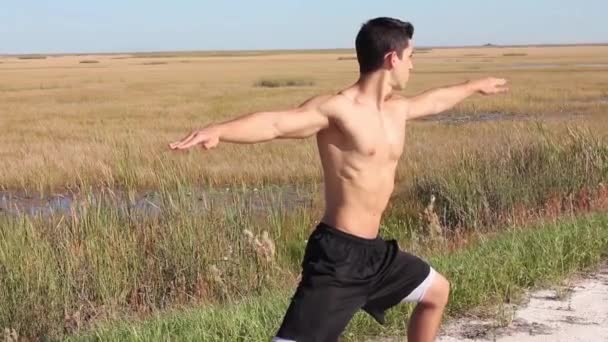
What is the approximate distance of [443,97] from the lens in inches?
156

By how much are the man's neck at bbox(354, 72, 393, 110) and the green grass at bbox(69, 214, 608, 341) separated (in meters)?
1.67

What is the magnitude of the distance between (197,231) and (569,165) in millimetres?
5638

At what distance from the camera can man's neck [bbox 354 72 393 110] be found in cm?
349

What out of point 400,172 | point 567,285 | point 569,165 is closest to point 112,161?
point 400,172

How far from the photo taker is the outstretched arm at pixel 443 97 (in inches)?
151

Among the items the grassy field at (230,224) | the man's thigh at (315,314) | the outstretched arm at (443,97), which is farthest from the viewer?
the grassy field at (230,224)

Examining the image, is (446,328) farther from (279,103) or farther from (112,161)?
(279,103)

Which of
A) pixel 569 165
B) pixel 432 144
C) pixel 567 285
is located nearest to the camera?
pixel 567 285

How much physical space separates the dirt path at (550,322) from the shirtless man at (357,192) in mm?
1218

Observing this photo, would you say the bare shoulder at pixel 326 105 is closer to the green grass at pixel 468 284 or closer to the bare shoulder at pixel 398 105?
the bare shoulder at pixel 398 105

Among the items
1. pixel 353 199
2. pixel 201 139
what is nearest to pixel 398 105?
pixel 353 199

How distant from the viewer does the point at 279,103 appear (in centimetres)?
3209

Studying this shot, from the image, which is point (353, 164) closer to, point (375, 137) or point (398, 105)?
point (375, 137)

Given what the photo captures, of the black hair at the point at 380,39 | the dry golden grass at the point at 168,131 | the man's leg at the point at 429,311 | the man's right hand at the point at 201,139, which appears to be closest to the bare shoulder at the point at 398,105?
the black hair at the point at 380,39
